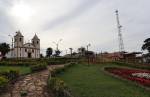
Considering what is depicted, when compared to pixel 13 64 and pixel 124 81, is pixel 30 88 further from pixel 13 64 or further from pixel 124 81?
pixel 13 64

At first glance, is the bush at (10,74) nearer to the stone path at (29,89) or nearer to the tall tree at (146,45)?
the stone path at (29,89)

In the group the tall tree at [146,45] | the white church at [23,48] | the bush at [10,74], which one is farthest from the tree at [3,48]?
the bush at [10,74]

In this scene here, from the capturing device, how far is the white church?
8394 centimetres

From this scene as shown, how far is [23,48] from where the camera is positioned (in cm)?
8581

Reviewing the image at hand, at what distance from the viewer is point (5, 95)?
50.6 feet

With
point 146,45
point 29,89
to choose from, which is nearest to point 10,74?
point 29,89

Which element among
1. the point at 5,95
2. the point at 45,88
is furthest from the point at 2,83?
the point at 45,88

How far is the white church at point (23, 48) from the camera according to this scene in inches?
3305

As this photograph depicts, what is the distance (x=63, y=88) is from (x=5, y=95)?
3934mm

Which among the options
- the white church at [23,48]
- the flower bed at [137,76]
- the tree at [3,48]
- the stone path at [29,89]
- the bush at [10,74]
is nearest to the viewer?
the stone path at [29,89]

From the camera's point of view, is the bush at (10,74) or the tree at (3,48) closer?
the bush at (10,74)

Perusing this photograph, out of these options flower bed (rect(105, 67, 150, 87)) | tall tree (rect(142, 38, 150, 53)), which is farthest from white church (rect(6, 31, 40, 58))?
flower bed (rect(105, 67, 150, 87))

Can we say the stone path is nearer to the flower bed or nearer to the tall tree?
the flower bed

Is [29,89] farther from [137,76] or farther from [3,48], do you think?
[3,48]
